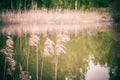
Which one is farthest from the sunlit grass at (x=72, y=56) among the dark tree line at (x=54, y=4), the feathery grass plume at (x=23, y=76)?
the dark tree line at (x=54, y=4)

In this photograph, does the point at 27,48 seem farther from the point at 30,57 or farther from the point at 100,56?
the point at 100,56

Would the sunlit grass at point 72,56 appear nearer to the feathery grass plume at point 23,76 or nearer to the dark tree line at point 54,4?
the feathery grass plume at point 23,76

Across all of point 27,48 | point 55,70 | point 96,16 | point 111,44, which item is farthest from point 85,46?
point 96,16

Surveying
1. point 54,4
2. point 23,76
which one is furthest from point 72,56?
point 54,4

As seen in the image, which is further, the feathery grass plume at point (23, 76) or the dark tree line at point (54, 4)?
the dark tree line at point (54, 4)

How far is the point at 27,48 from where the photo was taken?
57.2ft

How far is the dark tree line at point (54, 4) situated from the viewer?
42622 mm

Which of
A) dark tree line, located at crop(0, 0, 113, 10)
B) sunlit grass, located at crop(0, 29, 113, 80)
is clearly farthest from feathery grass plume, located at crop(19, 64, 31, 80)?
dark tree line, located at crop(0, 0, 113, 10)

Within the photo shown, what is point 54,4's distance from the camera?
1740 inches

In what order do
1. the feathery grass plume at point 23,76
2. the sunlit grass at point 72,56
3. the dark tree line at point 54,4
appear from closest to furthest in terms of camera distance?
the feathery grass plume at point 23,76, the sunlit grass at point 72,56, the dark tree line at point 54,4

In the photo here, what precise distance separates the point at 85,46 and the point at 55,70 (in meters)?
5.14

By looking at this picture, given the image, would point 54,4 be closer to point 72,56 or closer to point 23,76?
point 72,56

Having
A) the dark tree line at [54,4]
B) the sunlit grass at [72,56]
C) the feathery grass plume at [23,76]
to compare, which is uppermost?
the feathery grass plume at [23,76]

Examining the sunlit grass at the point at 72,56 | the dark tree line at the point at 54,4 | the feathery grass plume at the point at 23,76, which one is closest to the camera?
the feathery grass plume at the point at 23,76
